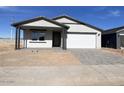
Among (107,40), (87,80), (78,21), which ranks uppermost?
(78,21)

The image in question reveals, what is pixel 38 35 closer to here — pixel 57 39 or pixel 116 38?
pixel 57 39

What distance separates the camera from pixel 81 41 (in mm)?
28938

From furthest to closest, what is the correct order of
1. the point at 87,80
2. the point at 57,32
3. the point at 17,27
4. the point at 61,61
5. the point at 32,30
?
the point at 57,32 → the point at 32,30 → the point at 17,27 → the point at 61,61 → the point at 87,80

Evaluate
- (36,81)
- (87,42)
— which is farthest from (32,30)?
(36,81)

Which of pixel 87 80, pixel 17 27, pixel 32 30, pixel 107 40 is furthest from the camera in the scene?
pixel 107 40

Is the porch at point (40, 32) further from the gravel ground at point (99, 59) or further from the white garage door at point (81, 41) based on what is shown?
the gravel ground at point (99, 59)

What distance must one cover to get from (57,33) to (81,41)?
11.6ft

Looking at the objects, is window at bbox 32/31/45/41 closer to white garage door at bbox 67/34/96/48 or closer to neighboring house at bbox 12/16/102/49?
neighboring house at bbox 12/16/102/49

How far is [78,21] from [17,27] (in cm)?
882

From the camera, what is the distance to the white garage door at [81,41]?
1131 inches

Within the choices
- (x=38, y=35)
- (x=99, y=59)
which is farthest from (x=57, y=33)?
(x=99, y=59)
